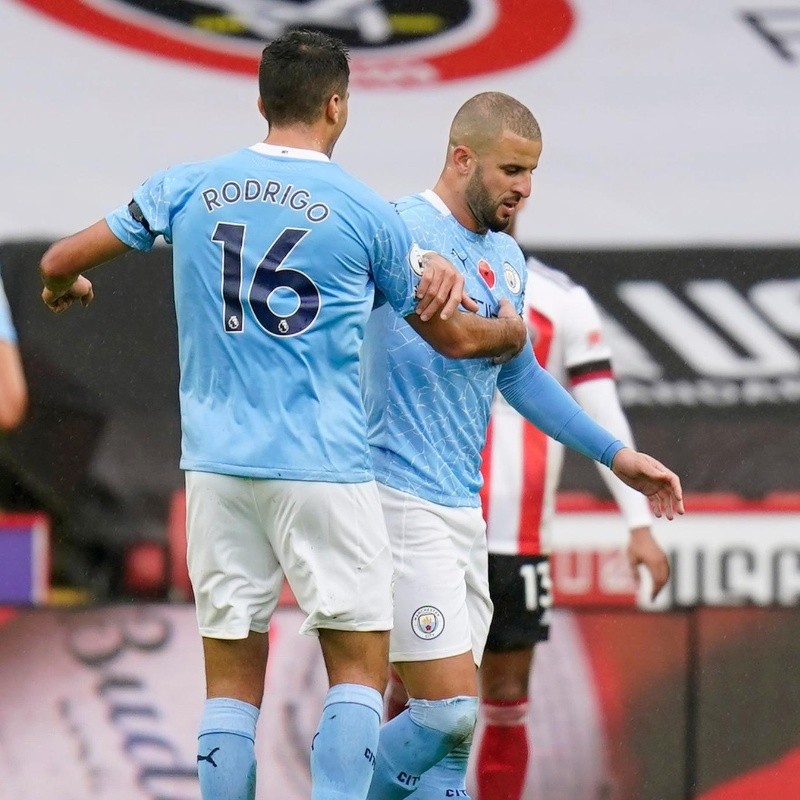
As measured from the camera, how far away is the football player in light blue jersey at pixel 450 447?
3.37 metres

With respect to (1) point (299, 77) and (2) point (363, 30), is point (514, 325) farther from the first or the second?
(2) point (363, 30)

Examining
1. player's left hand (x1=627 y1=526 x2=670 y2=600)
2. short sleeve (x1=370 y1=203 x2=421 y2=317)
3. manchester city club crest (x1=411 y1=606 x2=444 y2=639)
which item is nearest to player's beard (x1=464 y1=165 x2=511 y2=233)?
short sleeve (x1=370 y1=203 x2=421 y2=317)

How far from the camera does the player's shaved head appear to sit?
3.48 meters

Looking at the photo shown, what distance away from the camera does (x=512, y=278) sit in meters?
3.58

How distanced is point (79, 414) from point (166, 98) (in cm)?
109

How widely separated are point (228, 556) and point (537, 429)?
149 cm

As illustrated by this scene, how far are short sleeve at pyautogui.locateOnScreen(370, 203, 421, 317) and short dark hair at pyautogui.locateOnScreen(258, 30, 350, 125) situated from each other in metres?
0.24

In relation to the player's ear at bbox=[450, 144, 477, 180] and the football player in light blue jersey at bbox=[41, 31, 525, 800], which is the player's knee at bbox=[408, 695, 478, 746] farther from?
the player's ear at bbox=[450, 144, 477, 180]

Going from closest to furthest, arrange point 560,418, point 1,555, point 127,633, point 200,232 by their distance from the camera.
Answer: point 200,232 → point 560,418 → point 127,633 → point 1,555

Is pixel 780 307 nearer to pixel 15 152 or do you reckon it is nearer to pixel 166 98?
pixel 166 98

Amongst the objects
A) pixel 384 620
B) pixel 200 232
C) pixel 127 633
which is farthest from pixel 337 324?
pixel 127 633

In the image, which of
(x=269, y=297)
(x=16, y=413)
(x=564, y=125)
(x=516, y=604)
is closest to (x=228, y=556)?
(x=269, y=297)

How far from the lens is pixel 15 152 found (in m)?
5.44

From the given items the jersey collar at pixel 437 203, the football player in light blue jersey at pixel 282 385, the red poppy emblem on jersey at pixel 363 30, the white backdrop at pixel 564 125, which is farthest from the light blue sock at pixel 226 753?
the red poppy emblem on jersey at pixel 363 30
